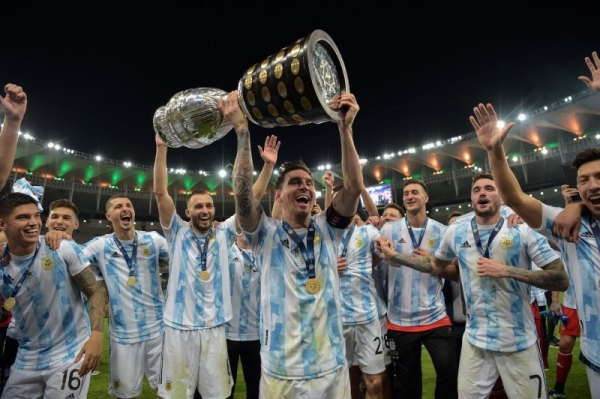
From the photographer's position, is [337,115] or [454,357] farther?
[454,357]

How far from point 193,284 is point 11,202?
1.70m

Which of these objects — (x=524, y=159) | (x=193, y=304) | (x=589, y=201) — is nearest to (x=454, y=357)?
(x=589, y=201)

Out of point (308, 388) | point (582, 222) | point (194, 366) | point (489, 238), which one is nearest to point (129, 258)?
point (194, 366)

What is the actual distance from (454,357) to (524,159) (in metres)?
31.5

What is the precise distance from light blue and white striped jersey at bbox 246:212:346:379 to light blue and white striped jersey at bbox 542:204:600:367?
1573 millimetres

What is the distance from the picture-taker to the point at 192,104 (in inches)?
116

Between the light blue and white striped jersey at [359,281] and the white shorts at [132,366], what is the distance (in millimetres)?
2179

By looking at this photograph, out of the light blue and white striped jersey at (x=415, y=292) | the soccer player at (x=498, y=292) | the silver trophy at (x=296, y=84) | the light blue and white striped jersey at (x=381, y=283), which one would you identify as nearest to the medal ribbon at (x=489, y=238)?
the soccer player at (x=498, y=292)

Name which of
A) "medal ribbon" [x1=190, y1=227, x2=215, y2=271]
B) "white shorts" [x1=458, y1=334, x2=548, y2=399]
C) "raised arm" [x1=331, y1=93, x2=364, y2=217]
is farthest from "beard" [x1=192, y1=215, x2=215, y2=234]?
"white shorts" [x1=458, y1=334, x2=548, y2=399]

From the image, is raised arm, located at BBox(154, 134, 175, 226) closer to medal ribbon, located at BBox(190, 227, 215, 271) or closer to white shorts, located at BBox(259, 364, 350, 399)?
medal ribbon, located at BBox(190, 227, 215, 271)

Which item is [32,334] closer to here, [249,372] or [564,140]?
[249,372]

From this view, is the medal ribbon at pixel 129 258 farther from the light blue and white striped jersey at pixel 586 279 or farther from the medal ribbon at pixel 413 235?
the light blue and white striped jersey at pixel 586 279

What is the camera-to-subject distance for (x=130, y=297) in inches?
161

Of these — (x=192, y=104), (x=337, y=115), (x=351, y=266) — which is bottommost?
(x=351, y=266)
